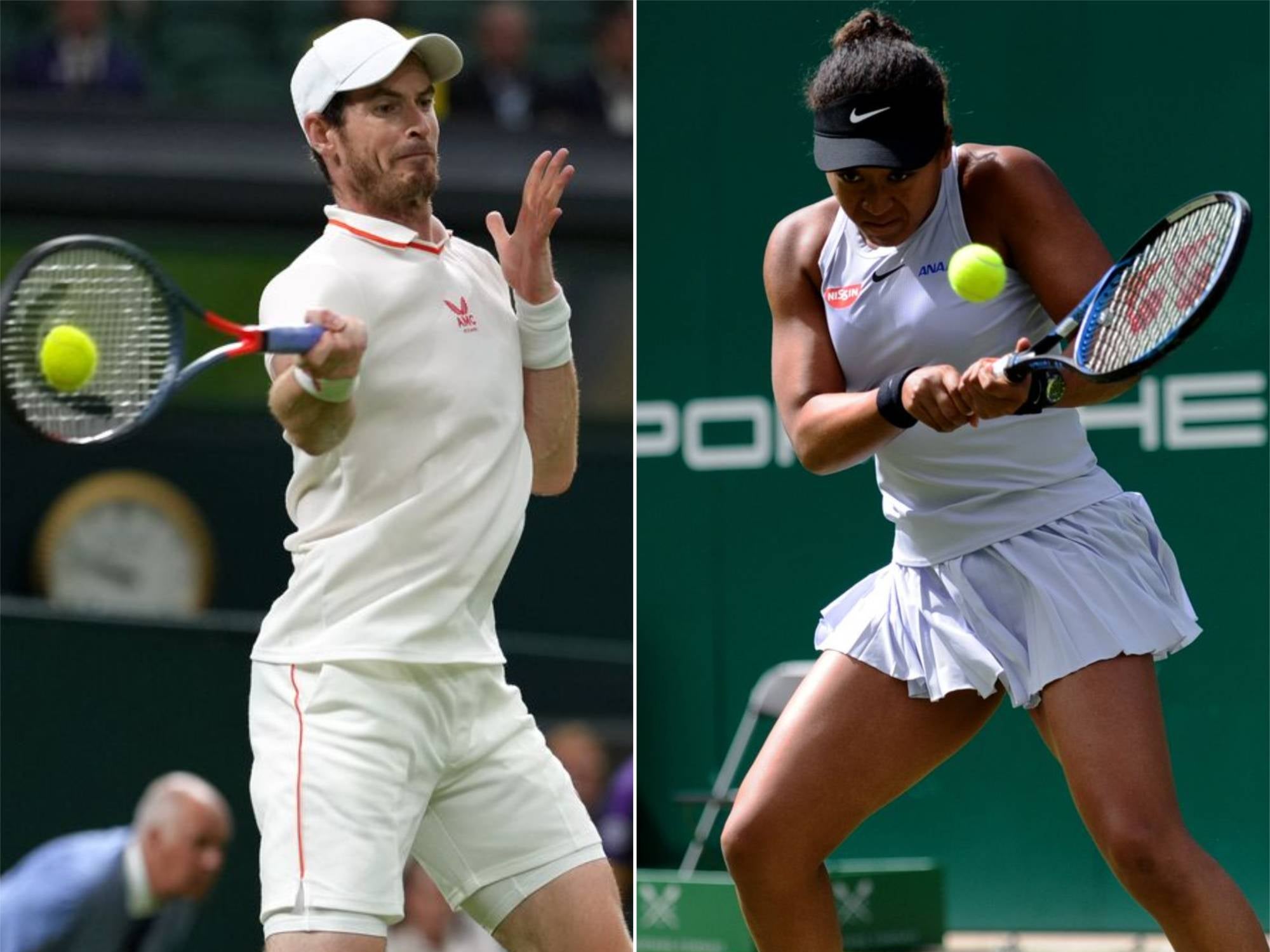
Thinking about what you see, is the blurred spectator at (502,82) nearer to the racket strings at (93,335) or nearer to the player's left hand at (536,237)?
the player's left hand at (536,237)

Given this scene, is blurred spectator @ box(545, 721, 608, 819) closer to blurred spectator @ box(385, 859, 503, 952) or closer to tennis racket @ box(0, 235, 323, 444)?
blurred spectator @ box(385, 859, 503, 952)

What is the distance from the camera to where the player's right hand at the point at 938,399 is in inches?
126

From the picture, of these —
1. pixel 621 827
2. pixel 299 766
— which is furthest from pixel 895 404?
pixel 621 827

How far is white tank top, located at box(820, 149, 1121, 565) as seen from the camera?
11.3 ft

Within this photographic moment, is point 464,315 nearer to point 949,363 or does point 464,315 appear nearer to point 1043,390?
point 949,363

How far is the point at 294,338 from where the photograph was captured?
307 centimetres

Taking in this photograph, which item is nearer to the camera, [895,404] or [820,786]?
[895,404]

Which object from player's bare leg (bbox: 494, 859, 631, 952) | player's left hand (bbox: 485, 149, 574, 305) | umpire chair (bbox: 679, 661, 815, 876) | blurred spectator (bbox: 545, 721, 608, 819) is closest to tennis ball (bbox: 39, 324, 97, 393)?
player's left hand (bbox: 485, 149, 574, 305)

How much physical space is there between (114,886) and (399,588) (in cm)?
246

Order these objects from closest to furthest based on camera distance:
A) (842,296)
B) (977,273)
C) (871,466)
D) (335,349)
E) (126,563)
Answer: (335,349), (977,273), (842,296), (871,466), (126,563)

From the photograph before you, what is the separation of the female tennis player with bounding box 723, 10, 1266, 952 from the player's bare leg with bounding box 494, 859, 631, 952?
22cm

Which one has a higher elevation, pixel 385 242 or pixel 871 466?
pixel 385 242

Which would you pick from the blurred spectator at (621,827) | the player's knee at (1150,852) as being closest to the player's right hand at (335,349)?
the player's knee at (1150,852)

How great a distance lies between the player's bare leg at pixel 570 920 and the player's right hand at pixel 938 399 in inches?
34.2
